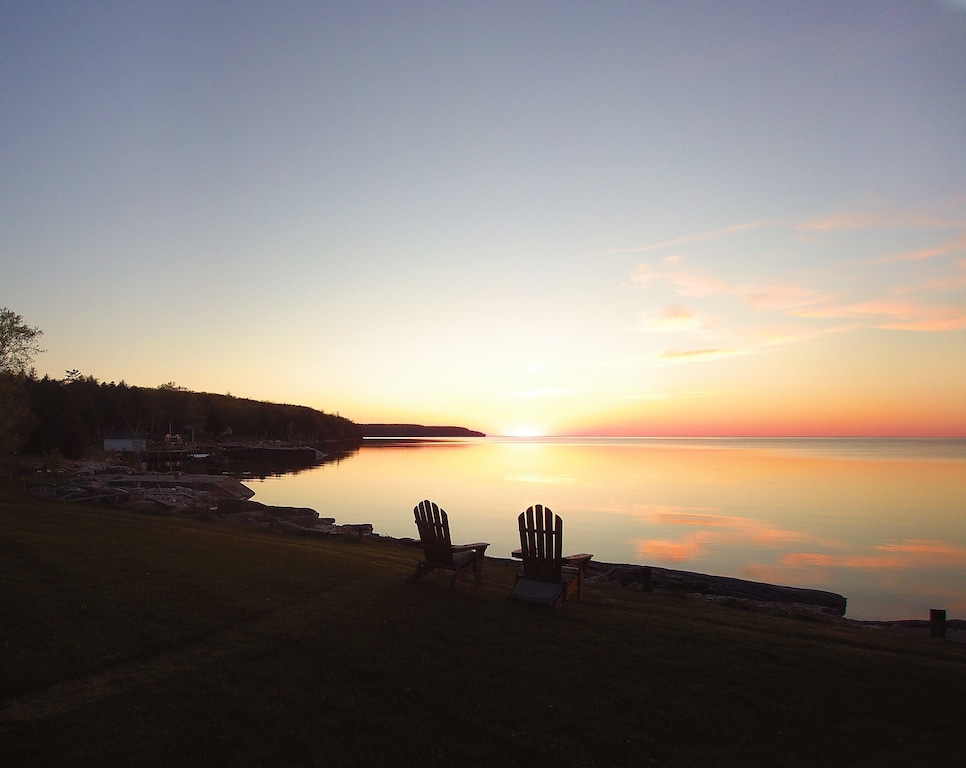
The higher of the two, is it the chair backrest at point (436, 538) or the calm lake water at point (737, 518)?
the chair backrest at point (436, 538)

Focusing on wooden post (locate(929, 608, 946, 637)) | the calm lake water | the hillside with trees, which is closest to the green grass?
wooden post (locate(929, 608, 946, 637))

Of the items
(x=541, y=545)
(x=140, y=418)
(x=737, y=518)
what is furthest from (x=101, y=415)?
(x=541, y=545)

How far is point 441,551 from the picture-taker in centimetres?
1055

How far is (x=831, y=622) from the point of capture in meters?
12.5

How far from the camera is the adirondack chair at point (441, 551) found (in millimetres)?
10500

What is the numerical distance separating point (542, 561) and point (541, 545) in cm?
25

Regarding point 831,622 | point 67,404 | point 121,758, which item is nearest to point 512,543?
point 831,622

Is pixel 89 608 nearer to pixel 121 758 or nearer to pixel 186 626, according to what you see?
pixel 186 626

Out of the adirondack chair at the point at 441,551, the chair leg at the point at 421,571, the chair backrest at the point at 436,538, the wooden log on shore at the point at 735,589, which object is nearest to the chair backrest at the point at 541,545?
the adirondack chair at the point at 441,551

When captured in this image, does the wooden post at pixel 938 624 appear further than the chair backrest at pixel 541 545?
Yes

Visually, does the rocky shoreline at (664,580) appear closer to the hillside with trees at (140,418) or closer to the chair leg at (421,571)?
the chair leg at (421,571)

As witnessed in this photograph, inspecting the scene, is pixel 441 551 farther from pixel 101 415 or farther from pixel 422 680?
pixel 101 415

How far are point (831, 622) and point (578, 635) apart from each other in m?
7.60

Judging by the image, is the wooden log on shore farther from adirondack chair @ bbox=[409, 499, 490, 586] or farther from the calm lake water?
adirondack chair @ bbox=[409, 499, 490, 586]
